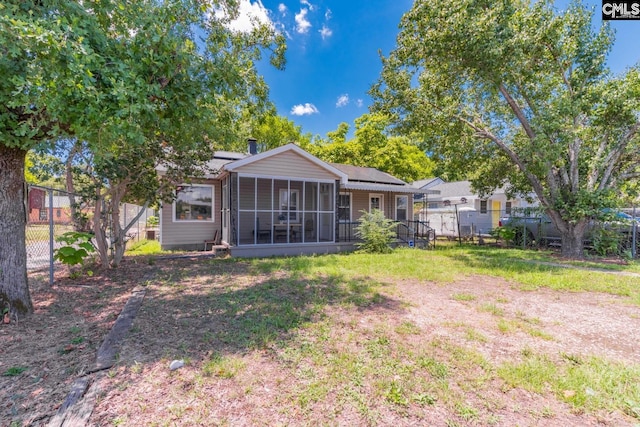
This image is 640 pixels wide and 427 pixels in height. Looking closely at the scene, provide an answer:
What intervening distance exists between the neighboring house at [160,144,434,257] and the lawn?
407 centimetres

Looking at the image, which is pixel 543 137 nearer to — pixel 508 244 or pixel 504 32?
pixel 504 32

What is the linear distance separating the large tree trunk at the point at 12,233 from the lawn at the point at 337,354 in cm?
46

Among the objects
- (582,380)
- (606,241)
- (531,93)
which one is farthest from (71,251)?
(606,241)

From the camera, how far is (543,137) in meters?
8.48

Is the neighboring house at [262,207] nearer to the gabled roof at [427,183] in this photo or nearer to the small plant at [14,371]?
the small plant at [14,371]

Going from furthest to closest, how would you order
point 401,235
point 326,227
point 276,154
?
point 401,235, point 326,227, point 276,154

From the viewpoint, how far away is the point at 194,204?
11234mm

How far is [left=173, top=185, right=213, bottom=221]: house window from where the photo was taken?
10922mm

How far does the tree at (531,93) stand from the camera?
8.14 m

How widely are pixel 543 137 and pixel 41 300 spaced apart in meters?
12.5

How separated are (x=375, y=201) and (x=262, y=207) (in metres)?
6.03

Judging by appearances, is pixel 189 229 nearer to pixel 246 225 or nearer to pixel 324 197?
pixel 246 225

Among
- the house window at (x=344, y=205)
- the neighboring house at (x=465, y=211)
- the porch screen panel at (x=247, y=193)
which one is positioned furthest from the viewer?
the neighboring house at (x=465, y=211)

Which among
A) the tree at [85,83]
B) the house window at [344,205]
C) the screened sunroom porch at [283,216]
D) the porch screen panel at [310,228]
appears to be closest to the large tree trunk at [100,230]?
the tree at [85,83]
